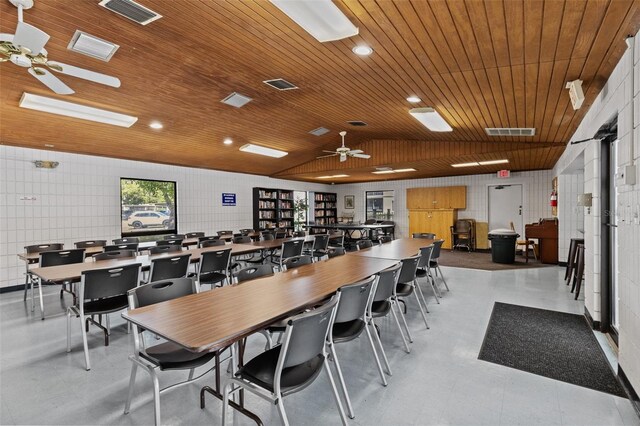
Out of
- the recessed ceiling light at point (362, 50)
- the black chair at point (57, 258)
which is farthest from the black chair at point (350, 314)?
the black chair at point (57, 258)

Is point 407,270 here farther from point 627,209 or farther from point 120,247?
point 120,247

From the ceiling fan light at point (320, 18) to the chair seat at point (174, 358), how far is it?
2353 mm

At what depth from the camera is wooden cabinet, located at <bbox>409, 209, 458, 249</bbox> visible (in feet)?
34.0

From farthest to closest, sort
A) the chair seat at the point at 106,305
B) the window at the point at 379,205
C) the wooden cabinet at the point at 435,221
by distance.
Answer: the window at the point at 379,205, the wooden cabinet at the point at 435,221, the chair seat at the point at 106,305

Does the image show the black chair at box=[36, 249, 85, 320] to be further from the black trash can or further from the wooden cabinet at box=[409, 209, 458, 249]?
the wooden cabinet at box=[409, 209, 458, 249]

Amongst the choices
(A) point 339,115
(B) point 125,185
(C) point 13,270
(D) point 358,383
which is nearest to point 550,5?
(D) point 358,383

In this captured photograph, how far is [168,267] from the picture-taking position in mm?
3637

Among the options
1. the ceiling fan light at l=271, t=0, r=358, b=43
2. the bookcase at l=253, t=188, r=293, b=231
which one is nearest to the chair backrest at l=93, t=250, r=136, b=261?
the ceiling fan light at l=271, t=0, r=358, b=43

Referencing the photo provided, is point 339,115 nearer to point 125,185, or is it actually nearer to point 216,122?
point 216,122

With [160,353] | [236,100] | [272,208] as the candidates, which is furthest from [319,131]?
[160,353]

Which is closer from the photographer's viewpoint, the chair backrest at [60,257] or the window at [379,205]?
the chair backrest at [60,257]

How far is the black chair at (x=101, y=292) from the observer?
282 cm

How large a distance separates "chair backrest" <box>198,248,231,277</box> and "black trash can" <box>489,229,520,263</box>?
6.37 meters

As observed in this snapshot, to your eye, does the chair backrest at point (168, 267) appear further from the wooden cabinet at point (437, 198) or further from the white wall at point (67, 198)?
the wooden cabinet at point (437, 198)
